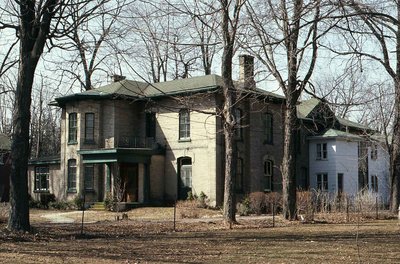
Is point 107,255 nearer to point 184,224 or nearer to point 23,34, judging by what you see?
point 23,34

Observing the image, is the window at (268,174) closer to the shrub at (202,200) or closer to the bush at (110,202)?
the shrub at (202,200)

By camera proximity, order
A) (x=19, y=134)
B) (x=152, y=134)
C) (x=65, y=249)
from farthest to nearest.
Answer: (x=152, y=134) < (x=19, y=134) < (x=65, y=249)

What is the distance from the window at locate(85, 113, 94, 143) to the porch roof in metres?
1.29

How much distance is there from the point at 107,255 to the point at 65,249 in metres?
1.73

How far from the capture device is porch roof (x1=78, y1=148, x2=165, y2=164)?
119ft

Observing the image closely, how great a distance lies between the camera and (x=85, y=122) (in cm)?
3906

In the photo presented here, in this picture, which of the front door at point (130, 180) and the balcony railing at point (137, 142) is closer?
the front door at point (130, 180)

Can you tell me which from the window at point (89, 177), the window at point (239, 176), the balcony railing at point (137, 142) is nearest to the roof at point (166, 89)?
the balcony railing at point (137, 142)

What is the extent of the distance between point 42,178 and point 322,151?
68.7 ft

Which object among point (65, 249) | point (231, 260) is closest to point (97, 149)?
point (65, 249)

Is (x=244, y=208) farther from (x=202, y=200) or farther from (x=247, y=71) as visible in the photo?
(x=247, y=71)

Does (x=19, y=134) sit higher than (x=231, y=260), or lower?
higher

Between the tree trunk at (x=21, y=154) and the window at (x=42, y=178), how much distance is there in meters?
25.4

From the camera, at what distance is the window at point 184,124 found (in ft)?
123
